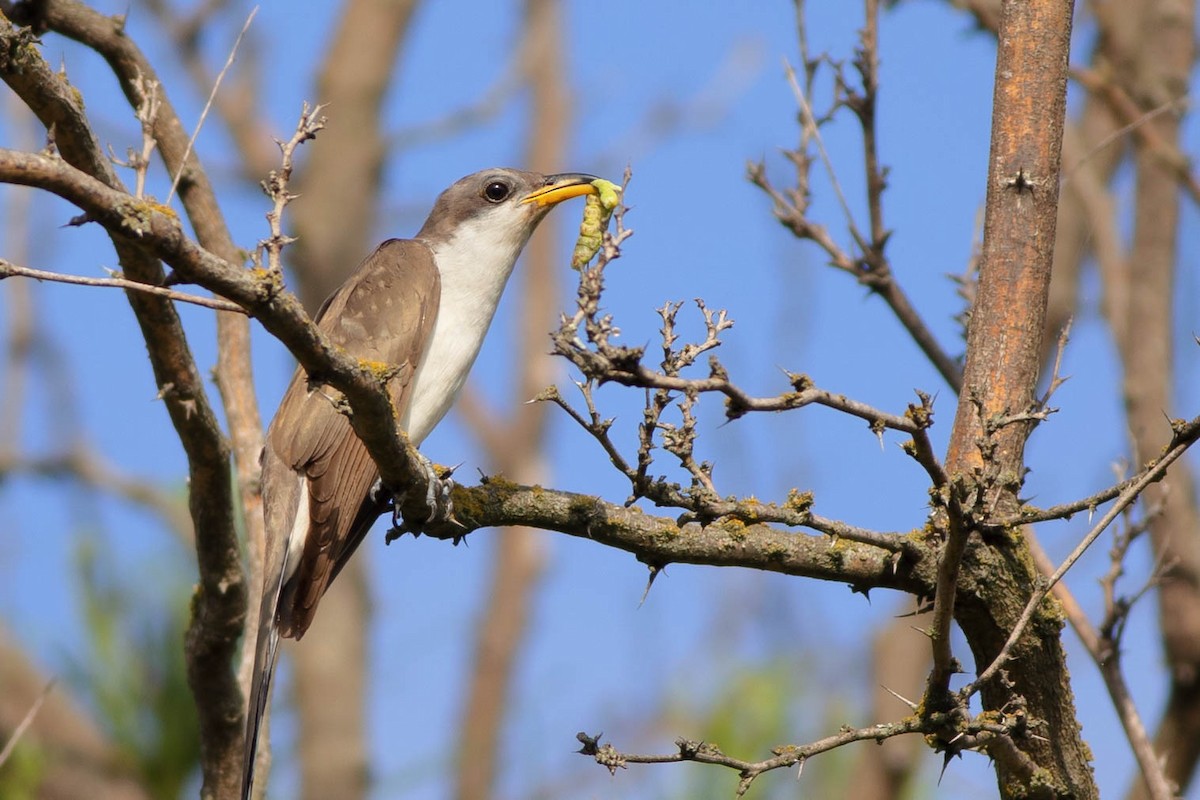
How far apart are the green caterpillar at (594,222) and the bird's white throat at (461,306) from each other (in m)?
0.90

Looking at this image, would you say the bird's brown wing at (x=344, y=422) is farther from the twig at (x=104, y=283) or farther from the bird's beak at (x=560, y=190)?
the twig at (x=104, y=283)

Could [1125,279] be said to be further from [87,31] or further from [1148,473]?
[87,31]

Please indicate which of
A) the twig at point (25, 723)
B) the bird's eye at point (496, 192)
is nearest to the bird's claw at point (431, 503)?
the twig at point (25, 723)

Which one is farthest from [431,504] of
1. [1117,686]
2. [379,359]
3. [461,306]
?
[1117,686]

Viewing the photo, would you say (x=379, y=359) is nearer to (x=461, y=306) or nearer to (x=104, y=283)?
(x=461, y=306)

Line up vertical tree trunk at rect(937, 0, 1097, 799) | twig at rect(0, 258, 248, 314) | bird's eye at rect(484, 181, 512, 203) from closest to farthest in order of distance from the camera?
twig at rect(0, 258, 248, 314), vertical tree trunk at rect(937, 0, 1097, 799), bird's eye at rect(484, 181, 512, 203)

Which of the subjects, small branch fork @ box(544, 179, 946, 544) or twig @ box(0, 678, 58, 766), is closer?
small branch fork @ box(544, 179, 946, 544)

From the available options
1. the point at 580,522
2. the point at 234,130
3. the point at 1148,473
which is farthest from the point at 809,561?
the point at 234,130

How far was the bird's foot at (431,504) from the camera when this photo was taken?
11.4 feet

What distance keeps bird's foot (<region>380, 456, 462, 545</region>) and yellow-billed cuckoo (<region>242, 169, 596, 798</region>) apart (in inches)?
16.0

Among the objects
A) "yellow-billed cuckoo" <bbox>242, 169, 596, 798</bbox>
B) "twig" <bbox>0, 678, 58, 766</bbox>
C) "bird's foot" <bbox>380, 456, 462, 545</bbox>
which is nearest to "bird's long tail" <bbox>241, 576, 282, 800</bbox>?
"yellow-billed cuckoo" <bbox>242, 169, 596, 798</bbox>

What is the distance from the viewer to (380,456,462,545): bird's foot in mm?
3467

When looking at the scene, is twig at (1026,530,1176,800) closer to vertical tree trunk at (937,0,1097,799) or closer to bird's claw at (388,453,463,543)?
vertical tree trunk at (937,0,1097,799)

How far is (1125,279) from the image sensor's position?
725 cm
